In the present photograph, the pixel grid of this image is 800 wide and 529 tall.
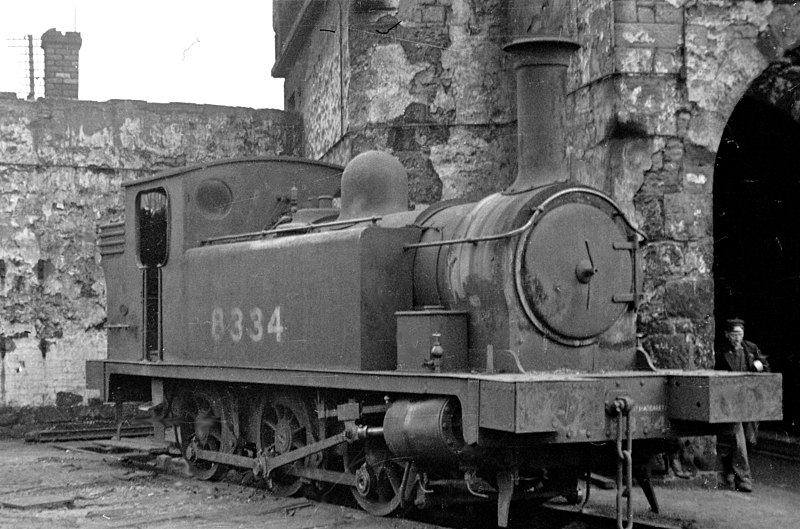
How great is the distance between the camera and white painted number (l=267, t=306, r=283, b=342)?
806 centimetres

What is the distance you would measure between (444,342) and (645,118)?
11.4 ft

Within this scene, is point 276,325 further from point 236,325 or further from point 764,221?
point 764,221

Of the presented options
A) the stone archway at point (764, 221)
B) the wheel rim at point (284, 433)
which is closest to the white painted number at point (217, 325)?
the wheel rim at point (284, 433)

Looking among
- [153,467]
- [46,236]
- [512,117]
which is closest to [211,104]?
[46,236]

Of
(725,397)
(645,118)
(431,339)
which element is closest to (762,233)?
(645,118)

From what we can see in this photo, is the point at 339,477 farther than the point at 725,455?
No

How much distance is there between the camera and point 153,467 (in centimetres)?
1025

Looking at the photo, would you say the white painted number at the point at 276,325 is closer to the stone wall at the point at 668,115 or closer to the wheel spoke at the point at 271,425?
the wheel spoke at the point at 271,425

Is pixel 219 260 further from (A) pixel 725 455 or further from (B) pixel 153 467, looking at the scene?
(A) pixel 725 455

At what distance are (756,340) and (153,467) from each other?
6.70 metres

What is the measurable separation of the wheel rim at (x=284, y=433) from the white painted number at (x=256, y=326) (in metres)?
0.49

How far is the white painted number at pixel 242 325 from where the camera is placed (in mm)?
8117

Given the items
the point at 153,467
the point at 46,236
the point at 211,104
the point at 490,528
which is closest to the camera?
the point at 490,528

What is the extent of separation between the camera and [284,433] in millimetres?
8344
